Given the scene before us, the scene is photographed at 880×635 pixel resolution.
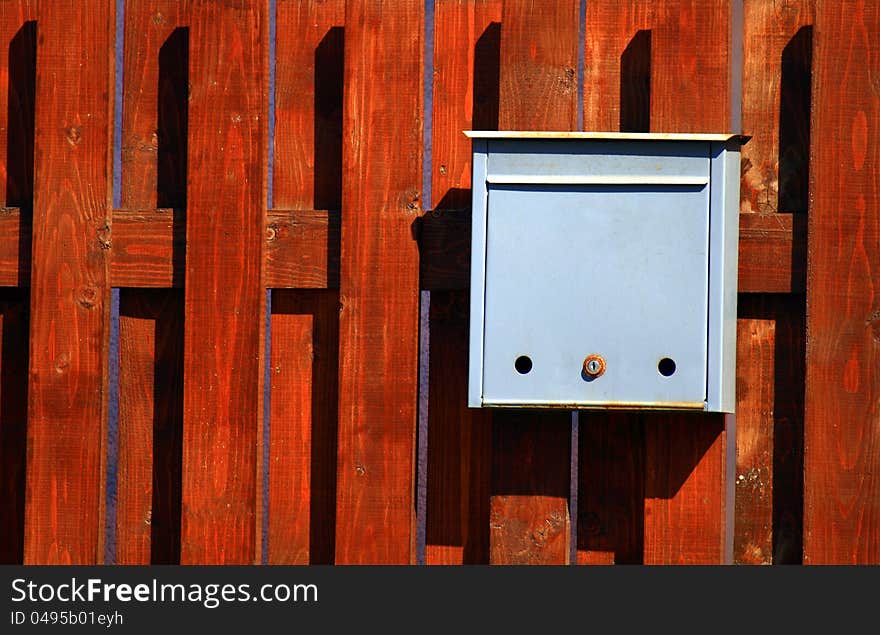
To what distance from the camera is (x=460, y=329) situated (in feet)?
9.61

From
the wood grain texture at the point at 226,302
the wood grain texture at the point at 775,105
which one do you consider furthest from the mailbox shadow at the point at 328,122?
the wood grain texture at the point at 775,105

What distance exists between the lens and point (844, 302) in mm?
2822

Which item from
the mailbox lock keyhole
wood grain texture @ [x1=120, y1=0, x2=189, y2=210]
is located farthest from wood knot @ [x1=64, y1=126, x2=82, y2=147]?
the mailbox lock keyhole

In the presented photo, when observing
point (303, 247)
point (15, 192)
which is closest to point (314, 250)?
point (303, 247)

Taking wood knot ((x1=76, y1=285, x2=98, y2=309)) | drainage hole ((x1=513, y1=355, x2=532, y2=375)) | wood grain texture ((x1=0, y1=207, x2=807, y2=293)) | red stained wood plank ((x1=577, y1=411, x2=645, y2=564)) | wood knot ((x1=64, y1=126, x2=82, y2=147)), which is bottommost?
red stained wood plank ((x1=577, y1=411, x2=645, y2=564))

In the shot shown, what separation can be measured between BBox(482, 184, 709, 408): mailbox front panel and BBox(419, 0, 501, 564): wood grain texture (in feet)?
0.69

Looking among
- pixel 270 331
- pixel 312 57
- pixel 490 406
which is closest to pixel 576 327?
pixel 490 406

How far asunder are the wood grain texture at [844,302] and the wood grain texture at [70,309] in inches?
68.1

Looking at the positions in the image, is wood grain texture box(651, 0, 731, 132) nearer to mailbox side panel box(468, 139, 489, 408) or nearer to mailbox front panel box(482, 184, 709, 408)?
mailbox front panel box(482, 184, 709, 408)

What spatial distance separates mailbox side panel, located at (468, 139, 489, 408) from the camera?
2.73 m

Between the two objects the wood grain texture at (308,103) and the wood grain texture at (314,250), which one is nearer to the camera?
the wood grain texture at (314,250)

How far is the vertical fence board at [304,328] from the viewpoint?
296 centimetres

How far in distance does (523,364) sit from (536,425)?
0.74 ft

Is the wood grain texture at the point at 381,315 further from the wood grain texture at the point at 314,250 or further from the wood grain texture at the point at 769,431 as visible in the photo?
the wood grain texture at the point at 769,431
